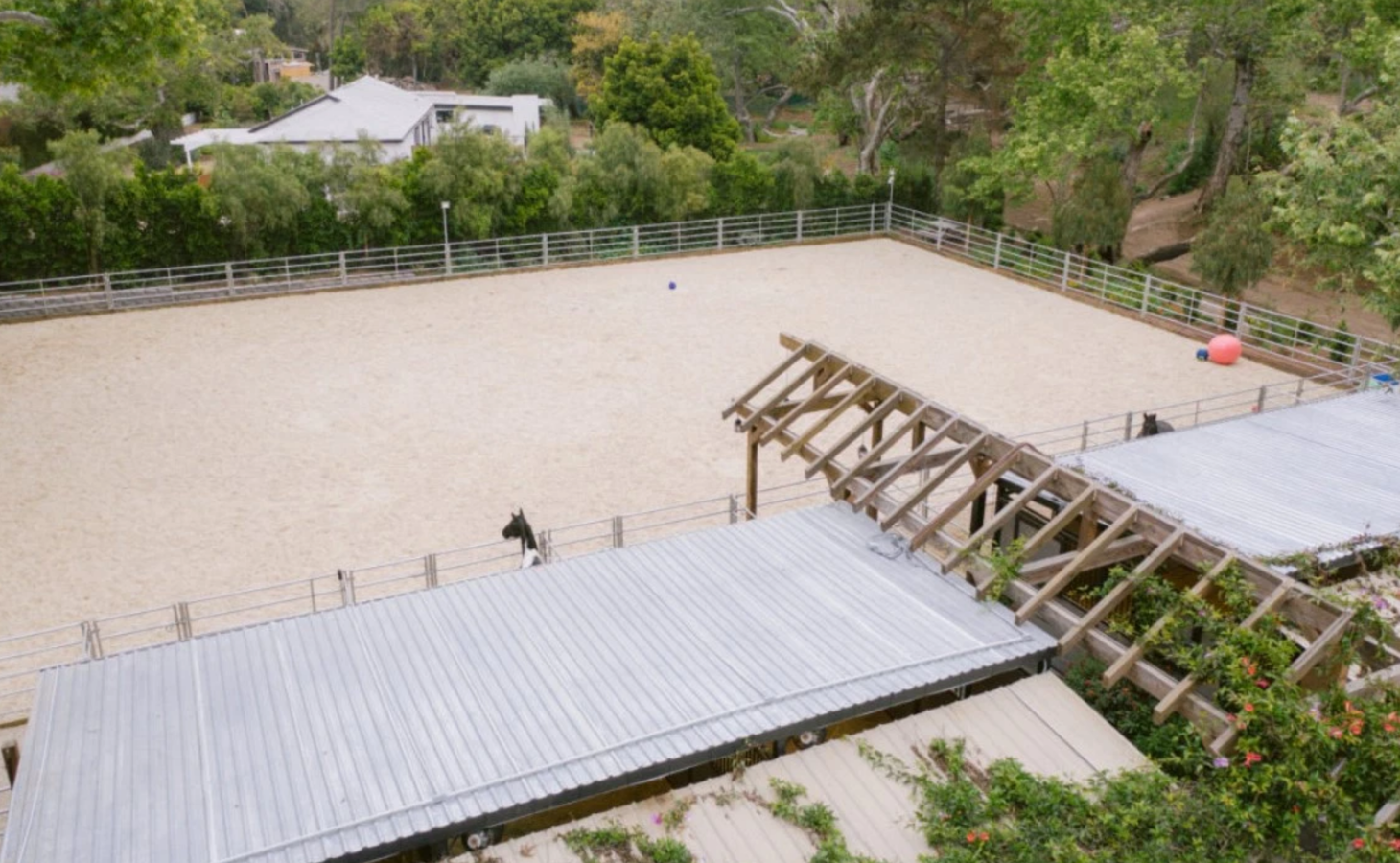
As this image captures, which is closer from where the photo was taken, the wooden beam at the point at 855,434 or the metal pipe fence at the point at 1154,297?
the wooden beam at the point at 855,434

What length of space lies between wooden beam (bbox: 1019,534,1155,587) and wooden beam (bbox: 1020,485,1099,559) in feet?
0.43

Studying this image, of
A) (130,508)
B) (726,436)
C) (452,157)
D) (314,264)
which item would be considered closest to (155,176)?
(314,264)

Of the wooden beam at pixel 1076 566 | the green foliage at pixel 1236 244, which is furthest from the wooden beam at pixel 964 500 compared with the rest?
the green foliage at pixel 1236 244

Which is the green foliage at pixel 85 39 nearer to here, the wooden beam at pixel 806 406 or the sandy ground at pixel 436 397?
the sandy ground at pixel 436 397

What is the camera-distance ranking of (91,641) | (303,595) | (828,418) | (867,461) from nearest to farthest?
(91,641) → (867,461) → (828,418) → (303,595)

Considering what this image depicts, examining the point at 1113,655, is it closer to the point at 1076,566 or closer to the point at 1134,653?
the point at 1134,653

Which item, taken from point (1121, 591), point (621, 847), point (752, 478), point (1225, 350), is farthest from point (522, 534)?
point (1225, 350)

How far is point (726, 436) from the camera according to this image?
14523 millimetres

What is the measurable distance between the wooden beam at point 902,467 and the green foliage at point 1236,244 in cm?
1205

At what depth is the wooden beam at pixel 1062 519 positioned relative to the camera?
7.80 metres

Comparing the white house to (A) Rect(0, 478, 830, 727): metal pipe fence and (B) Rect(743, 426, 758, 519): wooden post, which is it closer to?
(A) Rect(0, 478, 830, 727): metal pipe fence

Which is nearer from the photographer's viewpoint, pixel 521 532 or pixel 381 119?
pixel 521 532

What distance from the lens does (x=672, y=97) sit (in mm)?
31219

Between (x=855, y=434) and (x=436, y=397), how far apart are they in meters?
8.05
